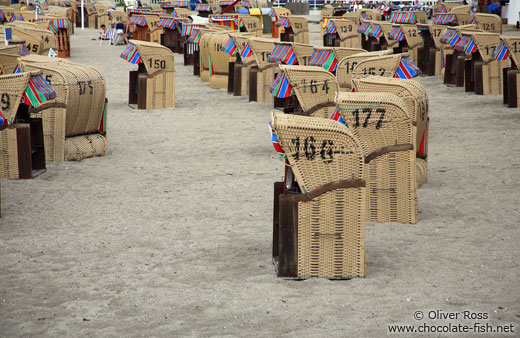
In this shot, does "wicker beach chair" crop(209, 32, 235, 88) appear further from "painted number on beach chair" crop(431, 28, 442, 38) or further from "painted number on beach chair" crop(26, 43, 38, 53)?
"painted number on beach chair" crop(431, 28, 442, 38)

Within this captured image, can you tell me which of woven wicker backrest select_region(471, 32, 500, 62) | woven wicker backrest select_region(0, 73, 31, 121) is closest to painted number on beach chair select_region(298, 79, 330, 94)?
woven wicker backrest select_region(0, 73, 31, 121)

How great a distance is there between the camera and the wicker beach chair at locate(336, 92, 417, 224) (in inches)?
295

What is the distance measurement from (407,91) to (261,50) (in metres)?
8.30

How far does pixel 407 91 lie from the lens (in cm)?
849

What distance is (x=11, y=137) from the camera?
31.2 feet

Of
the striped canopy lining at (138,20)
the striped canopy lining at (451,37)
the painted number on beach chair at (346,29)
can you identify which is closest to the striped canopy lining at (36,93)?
the striped canopy lining at (451,37)

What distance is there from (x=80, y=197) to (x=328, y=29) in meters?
18.6

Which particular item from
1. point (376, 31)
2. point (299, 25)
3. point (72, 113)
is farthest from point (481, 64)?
point (299, 25)

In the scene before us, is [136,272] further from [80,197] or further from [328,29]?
[328,29]

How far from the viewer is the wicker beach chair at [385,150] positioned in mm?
7492

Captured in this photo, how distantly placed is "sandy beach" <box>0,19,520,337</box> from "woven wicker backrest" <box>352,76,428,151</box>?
0.89m

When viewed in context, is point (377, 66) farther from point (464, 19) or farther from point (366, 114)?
point (464, 19)

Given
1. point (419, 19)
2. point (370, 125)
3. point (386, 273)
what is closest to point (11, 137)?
point (370, 125)

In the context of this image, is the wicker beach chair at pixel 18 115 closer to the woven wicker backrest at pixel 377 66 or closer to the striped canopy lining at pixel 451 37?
the woven wicker backrest at pixel 377 66
